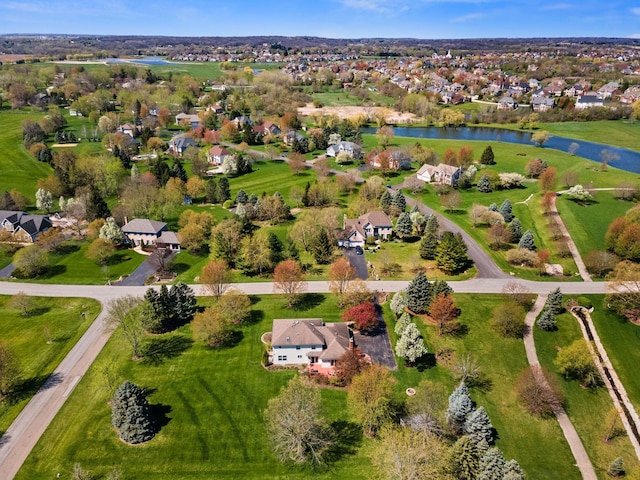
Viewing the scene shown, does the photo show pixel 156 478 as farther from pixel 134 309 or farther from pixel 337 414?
pixel 134 309

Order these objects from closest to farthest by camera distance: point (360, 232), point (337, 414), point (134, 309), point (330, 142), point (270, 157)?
point (337, 414), point (134, 309), point (360, 232), point (270, 157), point (330, 142)

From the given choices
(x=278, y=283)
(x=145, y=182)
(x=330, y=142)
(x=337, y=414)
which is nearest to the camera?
(x=337, y=414)

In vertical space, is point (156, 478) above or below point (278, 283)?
below

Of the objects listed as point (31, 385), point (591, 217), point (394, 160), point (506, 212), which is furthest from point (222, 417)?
point (394, 160)

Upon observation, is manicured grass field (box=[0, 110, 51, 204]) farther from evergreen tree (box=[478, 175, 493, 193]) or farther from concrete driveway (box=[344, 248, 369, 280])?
evergreen tree (box=[478, 175, 493, 193])

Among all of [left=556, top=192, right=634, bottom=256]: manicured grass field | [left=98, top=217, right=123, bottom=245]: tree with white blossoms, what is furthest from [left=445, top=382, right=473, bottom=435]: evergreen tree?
[left=98, top=217, right=123, bottom=245]: tree with white blossoms

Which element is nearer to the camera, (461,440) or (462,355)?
(461,440)

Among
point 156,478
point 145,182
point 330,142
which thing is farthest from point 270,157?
point 156,478
